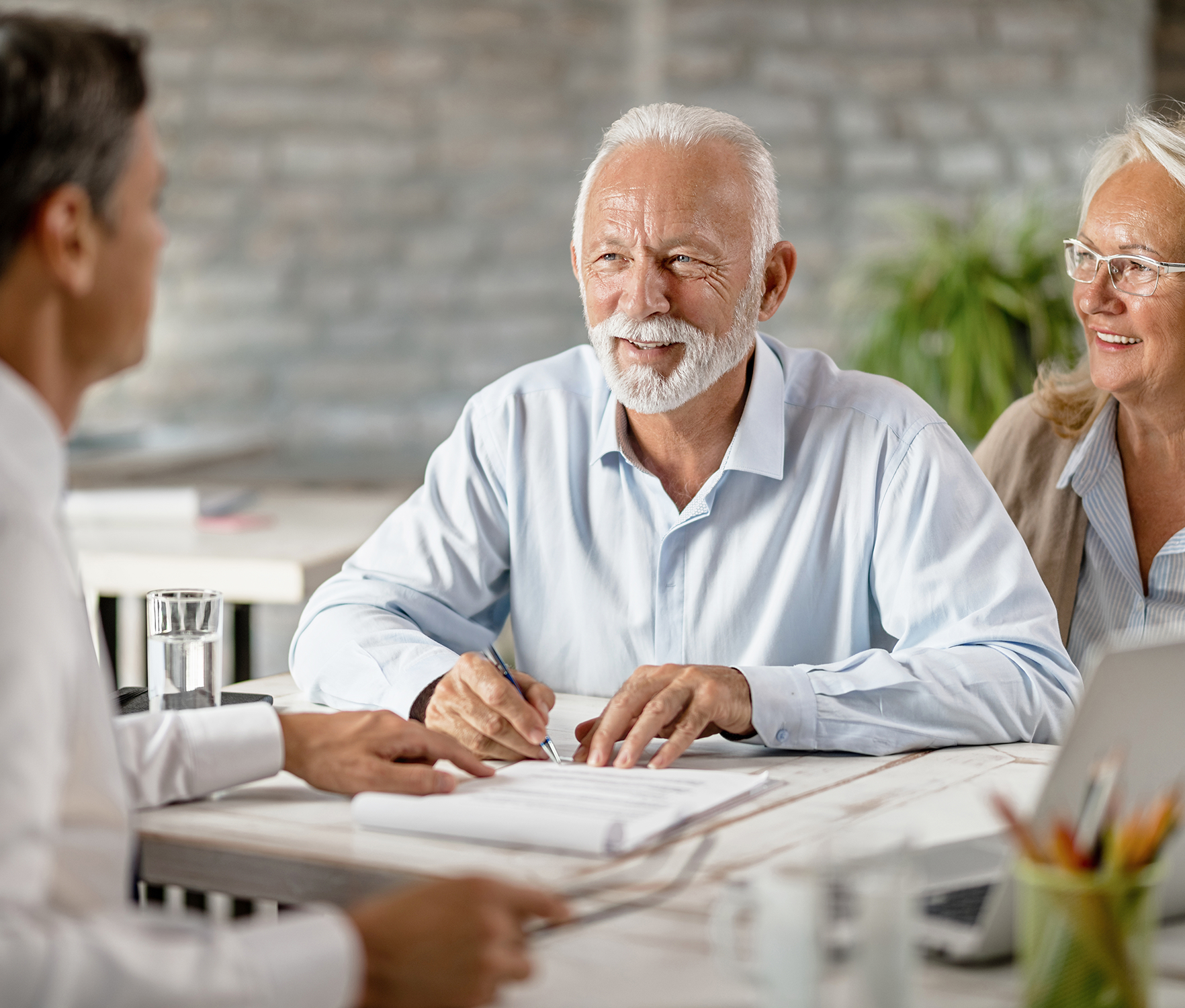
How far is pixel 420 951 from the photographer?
90 centimetres

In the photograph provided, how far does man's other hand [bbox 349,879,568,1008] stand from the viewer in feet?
2.93

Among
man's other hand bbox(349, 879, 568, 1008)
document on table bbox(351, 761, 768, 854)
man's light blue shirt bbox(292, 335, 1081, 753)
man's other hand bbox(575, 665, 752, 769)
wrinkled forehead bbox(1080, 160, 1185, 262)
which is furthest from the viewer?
wrinkled forehead bbox(1080, 160, 1185, 262)

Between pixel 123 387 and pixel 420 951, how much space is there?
4559mm

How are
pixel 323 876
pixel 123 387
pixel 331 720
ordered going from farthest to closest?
pixel 123 387, pixel 331 720, pixel 323 876

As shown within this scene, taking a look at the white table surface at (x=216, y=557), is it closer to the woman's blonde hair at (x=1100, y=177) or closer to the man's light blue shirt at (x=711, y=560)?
the man's light blue shirt at (x=711, y=560)

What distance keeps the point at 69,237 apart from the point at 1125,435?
183 cm

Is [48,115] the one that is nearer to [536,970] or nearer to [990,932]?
[536,970]

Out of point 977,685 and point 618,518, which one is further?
point 618,518

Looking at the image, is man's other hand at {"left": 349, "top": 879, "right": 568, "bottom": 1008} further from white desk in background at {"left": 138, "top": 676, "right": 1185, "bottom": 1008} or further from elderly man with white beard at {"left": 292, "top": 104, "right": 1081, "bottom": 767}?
elderly man with white beard at {"left": 292, "top": 104, "right": 1081, "bottom": 767}

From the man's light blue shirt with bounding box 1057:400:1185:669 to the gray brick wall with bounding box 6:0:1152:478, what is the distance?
2.36 m

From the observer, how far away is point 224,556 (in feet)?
9.16

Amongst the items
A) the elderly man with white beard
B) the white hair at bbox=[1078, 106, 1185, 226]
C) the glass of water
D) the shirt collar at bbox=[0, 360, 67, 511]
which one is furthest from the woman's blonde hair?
the shirt collar at bbox=[0, 360, 67, 511]

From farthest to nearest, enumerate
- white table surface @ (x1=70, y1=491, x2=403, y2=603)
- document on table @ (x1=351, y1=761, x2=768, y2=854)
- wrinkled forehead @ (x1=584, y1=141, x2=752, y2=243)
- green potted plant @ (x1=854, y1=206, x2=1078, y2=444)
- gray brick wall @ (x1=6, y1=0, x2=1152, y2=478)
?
1. gray brick wall @ (x1=6, y1=0, x2=1152, y2=478)
2. green potted plant @ (x1=854, y1=206, x2=1078, y2=444)
3. white table surface @ (x1=70, y1=491, x2=403, y2=603)
4. wrinkled forehead @ (x1=584, y1=141, x2=752, y2=243)
5. document on table @ (x1=351, y1=761, x2=768, y2=854)

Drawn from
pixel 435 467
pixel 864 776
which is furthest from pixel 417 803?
pixel 435 467
